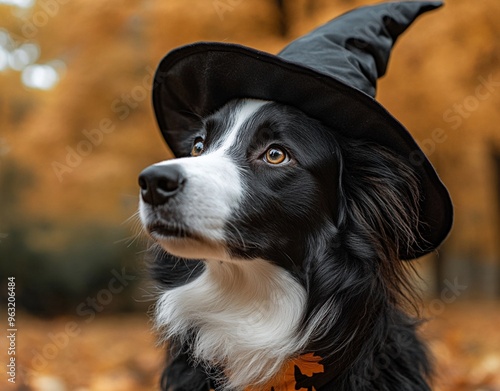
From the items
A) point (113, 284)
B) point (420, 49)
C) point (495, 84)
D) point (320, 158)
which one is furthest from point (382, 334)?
point (113, 284)

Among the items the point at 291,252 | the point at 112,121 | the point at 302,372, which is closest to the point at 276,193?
the point at 291,252

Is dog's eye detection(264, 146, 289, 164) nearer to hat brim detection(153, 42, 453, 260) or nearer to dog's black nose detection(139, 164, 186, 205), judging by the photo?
hat brim detection(153, 42, 453, 260)

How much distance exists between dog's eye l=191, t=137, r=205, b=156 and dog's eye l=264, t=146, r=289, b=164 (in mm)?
333

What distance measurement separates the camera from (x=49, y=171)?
566 cm

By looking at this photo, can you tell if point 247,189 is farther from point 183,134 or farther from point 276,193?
point 183,134

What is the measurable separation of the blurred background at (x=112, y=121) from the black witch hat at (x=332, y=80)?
1.64 meters

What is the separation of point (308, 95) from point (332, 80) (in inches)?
5.9

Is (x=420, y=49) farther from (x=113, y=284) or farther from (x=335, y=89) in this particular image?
(x=113, y=284)

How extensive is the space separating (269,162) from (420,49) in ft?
9.97

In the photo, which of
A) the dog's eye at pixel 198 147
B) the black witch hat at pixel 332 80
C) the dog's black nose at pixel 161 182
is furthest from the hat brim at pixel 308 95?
the dog's black nose at pixel 161 182

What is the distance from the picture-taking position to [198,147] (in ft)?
7.95

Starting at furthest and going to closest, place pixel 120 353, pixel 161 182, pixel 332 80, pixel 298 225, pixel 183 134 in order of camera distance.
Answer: pixel 120 353, pixel 183 134, pixel 298 225, pixel 332 80, pixel 161 182

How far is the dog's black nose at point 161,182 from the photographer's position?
1890mm

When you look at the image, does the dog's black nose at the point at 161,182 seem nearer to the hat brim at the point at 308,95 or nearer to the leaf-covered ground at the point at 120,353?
the hat brim at the point at 308,95
